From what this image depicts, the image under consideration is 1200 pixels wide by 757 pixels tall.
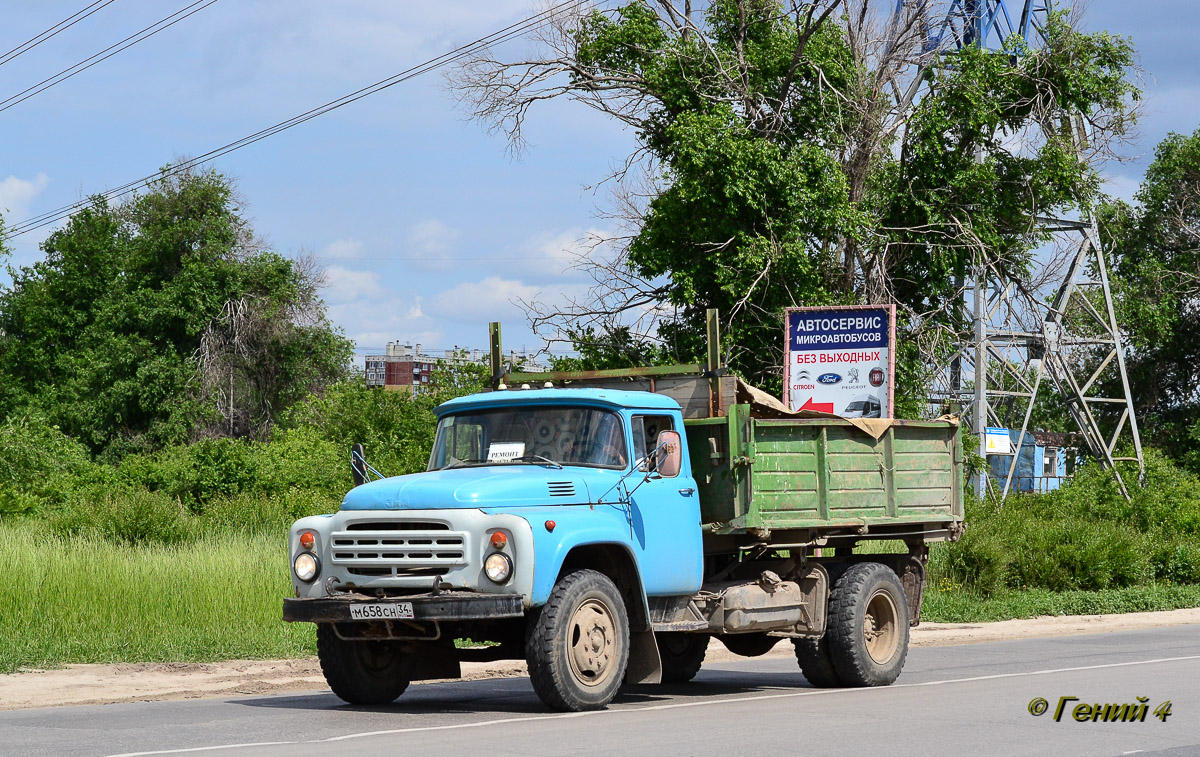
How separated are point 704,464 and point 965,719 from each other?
3.06m

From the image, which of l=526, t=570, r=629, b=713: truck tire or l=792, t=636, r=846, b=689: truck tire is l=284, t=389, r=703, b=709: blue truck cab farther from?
l=792, t=636, r=846, b=689: truck tire

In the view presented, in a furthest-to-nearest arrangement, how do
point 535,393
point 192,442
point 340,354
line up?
1. point 340,354
2. point 192,442
3. point 535,393

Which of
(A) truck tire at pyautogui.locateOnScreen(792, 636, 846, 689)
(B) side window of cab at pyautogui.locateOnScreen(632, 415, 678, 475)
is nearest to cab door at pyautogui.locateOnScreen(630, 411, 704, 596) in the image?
(B) side window of cab at pyautogui.locateOnScreen(632, 415, 678, 475)

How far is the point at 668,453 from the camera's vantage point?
36.0 feet

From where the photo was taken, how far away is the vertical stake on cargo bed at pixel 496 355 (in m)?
13.1

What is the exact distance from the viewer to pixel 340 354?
53.8 m

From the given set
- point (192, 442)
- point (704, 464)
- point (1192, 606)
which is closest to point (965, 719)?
point (704, 464)

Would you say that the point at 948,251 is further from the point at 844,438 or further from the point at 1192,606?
the point at 844,438

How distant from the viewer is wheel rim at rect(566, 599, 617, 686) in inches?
388

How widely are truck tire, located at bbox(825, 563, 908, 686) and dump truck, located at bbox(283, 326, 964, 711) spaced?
0.07 feet

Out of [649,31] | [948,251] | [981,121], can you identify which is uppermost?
[649,31]

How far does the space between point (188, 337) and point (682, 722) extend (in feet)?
142

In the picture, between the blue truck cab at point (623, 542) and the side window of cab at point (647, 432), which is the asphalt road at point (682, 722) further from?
the side window of cab at point (647, 432)

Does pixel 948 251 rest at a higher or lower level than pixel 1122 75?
lower
